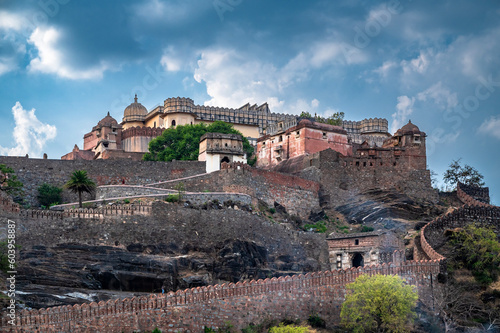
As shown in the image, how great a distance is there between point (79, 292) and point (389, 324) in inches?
649

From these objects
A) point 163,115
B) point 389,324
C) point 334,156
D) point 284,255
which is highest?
point 163,115

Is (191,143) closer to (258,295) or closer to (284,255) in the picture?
(284,255)

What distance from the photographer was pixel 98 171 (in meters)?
67.9

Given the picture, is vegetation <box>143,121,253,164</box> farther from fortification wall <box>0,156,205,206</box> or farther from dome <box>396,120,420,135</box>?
dome <box>396,120,420,135</box>

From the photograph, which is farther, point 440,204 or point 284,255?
point 440,204

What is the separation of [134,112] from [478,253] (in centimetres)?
4823

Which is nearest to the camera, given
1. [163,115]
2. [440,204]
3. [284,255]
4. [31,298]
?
[31,298]

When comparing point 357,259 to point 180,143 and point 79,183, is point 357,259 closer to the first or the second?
point 79,183

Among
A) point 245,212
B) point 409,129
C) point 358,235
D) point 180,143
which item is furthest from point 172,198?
point 409,129

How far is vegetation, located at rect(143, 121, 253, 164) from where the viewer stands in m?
78.5

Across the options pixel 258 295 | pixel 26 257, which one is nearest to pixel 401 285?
pixel 258 295

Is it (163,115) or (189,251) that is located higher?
(163,115)

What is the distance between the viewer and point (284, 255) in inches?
2295

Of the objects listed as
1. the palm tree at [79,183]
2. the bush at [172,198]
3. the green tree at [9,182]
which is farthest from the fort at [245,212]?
the palm tree at [79,183]
